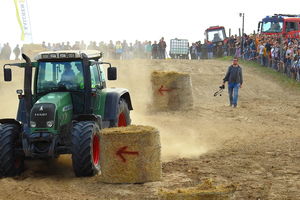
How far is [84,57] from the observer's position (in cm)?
1052

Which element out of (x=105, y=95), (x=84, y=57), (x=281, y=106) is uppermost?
(x=84, y=57)

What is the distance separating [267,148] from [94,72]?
392cm

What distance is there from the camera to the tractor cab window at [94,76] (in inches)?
425

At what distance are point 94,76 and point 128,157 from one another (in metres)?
2.30

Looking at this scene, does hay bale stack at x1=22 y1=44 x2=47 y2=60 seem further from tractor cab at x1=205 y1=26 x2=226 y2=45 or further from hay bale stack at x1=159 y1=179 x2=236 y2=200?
hay bale stack at x1=159 y1=179 x2=236 y2=200

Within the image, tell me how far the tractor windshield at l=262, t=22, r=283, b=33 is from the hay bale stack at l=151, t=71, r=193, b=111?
2309 cm

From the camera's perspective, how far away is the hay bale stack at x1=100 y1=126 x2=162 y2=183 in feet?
29.9

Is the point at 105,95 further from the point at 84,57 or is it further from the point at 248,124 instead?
the point at 248,124

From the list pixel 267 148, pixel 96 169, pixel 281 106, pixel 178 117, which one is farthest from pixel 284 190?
pixel 281 106

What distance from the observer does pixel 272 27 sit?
1631 inches

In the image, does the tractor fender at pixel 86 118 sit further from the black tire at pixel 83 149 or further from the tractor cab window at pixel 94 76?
the tractor cab window at pixel 94 76

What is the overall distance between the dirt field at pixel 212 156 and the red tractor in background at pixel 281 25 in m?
16.0

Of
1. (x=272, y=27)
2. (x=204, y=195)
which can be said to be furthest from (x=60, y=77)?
(x=272, y=27)

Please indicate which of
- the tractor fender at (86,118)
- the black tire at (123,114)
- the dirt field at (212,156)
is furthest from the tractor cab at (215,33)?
the tractor fender at (86,118)
